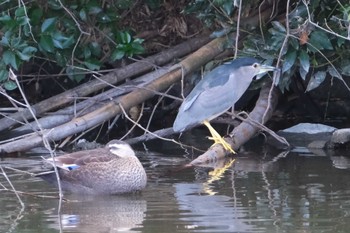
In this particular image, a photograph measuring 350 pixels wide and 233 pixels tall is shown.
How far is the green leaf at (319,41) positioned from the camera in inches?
337

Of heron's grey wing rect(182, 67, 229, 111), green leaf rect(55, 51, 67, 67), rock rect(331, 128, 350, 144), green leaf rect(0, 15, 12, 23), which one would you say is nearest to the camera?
heron's grey wing rect(182, 67, 229, 111)

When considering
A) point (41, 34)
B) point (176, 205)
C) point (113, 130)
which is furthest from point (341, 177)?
point (113, 130)

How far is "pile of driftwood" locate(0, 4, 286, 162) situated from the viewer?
28.9 feet

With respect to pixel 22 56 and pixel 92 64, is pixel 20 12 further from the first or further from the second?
pixel 92 64

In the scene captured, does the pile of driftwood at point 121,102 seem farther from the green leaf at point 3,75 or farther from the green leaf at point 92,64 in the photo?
the green leaf at point 3,75

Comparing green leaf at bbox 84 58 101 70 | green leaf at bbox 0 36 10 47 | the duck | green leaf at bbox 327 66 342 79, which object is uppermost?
green leaf at bbox 0 36 10 47

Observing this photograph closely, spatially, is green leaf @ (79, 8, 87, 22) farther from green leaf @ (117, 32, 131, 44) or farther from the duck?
the duck

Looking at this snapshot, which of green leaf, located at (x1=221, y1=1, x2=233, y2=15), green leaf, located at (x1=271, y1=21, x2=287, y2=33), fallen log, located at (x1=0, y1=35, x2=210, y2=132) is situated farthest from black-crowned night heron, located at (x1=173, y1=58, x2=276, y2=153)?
fallen log, located at (x1=0, y1=35, x2=210, y2=132)

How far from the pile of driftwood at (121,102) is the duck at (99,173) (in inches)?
56.4

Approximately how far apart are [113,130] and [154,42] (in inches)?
50.8

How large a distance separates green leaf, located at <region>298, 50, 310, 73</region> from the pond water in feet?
2.98

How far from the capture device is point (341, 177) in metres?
7.31

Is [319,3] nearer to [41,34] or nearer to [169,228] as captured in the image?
[41,34]

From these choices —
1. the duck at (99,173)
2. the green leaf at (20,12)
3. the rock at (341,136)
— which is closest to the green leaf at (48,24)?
the green leaf at (20,12)
